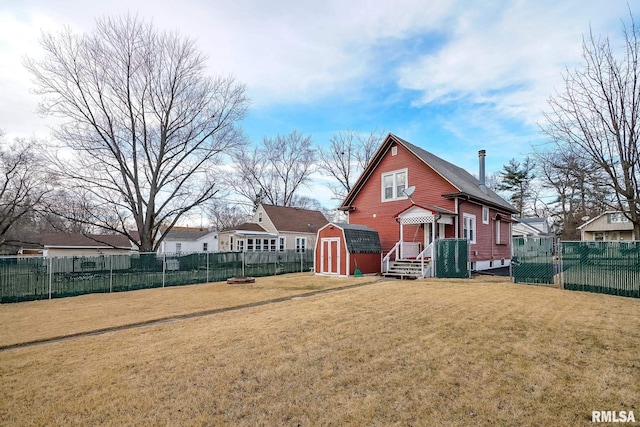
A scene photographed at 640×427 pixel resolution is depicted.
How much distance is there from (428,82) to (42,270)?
19865 mm

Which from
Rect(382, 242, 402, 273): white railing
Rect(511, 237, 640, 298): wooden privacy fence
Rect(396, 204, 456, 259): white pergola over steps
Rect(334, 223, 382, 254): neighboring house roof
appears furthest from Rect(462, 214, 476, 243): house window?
Rect(511, 237, 640, 298): wooden privacy fence

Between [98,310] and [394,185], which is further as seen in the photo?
[394,185]

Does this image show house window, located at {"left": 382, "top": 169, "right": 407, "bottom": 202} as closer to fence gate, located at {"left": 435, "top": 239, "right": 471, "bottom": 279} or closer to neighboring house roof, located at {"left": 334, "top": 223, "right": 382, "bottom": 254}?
neighboring house roof, located at {"left": 334, "top": 223, "right": 382, "bottom": 254}

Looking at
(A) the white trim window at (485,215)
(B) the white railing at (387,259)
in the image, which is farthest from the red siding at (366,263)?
(A) the white trim window at (485,215)

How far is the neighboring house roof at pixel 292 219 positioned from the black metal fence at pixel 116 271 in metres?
12.6

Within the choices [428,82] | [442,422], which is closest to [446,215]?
[428,82]

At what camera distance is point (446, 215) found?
1656 cm

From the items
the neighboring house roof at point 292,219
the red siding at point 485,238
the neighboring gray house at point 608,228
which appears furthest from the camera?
the neighboring gray house at point 608,228

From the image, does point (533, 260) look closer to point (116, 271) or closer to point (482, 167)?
point (482, 167)

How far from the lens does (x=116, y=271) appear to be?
50.2ft

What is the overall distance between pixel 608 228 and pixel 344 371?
4895 centimetres

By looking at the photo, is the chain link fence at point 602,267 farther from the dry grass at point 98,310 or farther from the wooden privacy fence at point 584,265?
the dry grass at point 98,310

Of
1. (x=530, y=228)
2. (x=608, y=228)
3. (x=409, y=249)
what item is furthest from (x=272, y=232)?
(x=608, y=228)

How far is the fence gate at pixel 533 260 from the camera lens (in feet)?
38.5
